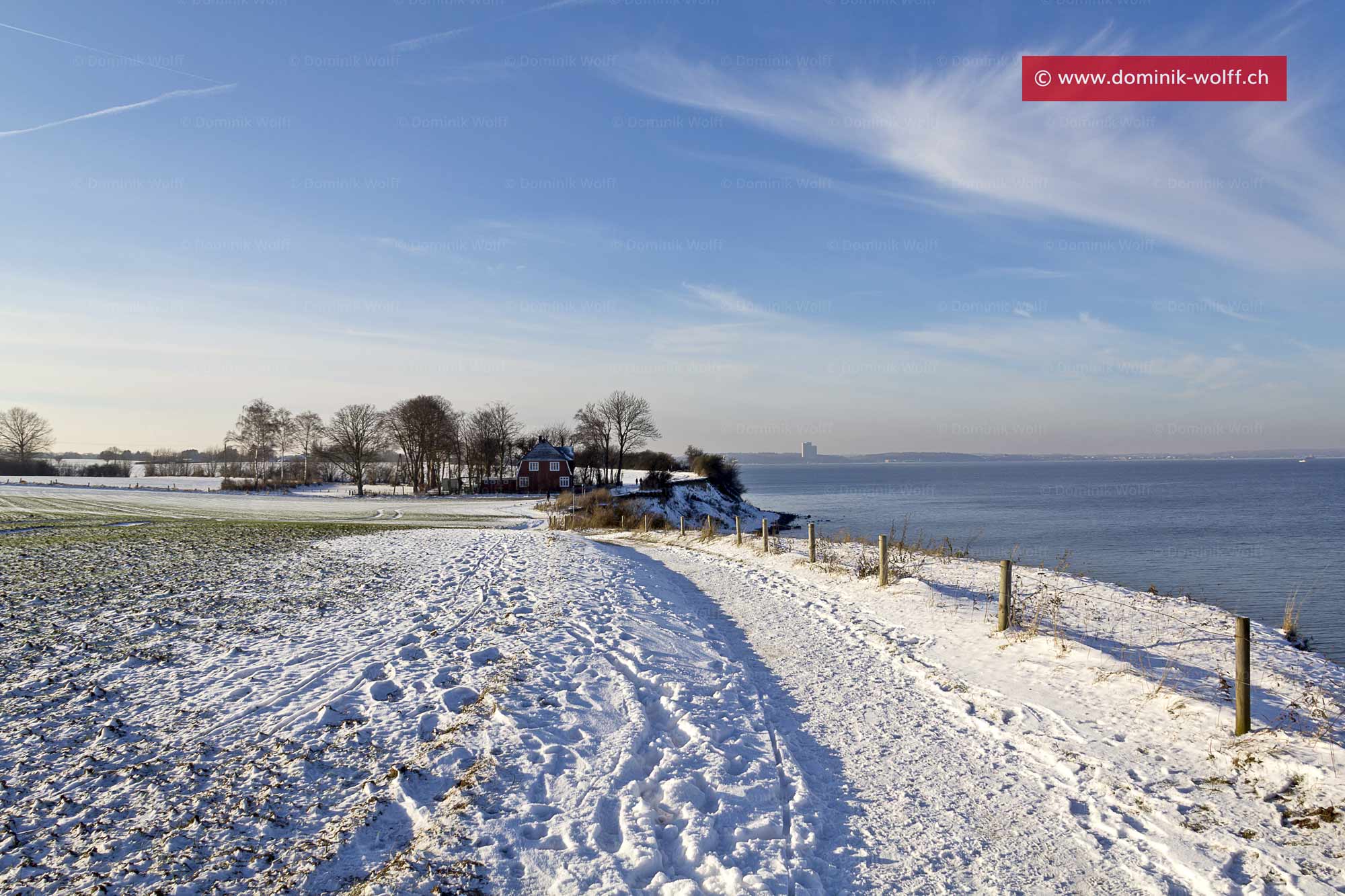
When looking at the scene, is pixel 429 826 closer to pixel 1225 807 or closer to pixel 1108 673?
pixel 1225 807

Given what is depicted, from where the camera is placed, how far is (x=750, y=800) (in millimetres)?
5711

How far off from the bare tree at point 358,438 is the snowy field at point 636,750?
Result: 215ft

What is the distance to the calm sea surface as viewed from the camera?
73.4 ft

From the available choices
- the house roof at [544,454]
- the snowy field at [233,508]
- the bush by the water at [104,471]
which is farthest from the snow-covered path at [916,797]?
the bush by the water at [104,471]

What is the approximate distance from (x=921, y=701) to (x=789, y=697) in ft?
5.35

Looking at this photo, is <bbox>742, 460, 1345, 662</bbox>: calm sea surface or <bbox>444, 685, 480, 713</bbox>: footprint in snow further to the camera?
<bbox>742, 460, 1345, 662</bbox>: calm sea surface

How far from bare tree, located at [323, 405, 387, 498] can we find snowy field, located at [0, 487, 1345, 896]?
215 ft

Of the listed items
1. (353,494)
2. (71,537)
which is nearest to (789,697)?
(71,537)

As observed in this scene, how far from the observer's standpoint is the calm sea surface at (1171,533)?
73.4 feet

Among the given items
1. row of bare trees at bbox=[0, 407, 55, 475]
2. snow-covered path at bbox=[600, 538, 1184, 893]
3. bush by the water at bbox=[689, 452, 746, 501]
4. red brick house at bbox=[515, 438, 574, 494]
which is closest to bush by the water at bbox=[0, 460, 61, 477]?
row of bare trees at bbox=[0, 407, 55, 475]

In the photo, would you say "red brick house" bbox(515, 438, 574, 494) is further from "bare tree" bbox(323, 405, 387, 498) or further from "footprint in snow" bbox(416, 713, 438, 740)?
"footprint in snow" bbox(416, 713, 438, 740)

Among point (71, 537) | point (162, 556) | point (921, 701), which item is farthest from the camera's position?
point (71, 537)

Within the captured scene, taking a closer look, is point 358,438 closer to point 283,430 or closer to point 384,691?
point 283,430

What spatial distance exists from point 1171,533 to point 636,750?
45.1 metres
